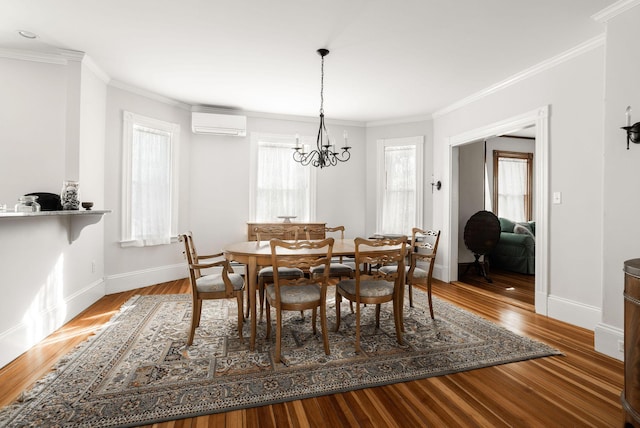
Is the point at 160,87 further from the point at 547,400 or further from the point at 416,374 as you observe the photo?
the point at 547,400

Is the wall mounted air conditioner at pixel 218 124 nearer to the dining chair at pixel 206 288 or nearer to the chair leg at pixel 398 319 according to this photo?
the dining chair at pixel 206 288

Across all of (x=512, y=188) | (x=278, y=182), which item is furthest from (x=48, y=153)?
(x=512, y=188)

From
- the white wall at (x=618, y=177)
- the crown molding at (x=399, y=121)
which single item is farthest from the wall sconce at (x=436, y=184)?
the white wall at (x=618, y=177)

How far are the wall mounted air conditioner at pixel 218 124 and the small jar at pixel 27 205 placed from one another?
2.59 m

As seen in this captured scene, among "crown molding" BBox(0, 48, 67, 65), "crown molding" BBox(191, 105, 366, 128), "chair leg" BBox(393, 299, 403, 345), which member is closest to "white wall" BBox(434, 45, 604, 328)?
"chair leg" BBox(393, 299, 403, 345)

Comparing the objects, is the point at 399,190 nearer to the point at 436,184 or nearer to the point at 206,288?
the point at 436,184

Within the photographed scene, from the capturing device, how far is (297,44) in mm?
3082

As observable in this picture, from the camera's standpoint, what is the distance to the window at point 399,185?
547 centimetres

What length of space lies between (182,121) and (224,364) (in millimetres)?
4033

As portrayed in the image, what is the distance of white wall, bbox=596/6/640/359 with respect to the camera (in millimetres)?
2395

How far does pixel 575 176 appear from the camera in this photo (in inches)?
124

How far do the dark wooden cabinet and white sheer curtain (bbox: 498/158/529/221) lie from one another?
232 inches

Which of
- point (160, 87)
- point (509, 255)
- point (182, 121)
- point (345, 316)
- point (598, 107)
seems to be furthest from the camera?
point (509, 255)

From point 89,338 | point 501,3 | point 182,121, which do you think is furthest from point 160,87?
point 501,3
